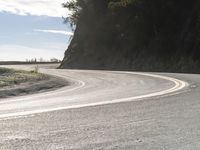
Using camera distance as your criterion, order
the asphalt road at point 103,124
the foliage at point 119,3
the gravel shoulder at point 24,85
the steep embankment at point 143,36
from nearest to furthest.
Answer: the asphalt road at point 103,124, the gravel shoulder at point 24,85, the steep embankment at point 143,36, the foliage at point 119,3

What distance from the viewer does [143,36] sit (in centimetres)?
4912

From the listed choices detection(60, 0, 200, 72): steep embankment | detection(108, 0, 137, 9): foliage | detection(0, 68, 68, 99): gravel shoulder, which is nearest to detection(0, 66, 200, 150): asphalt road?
detection(0, 68, 68, 99): gravel shoulder

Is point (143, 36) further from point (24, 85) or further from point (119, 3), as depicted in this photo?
point (24, 85)

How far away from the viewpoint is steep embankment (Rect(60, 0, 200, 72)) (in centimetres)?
4391

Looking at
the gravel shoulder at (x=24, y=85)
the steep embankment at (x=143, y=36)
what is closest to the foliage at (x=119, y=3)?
the steep embankment at (x=143, y=36)

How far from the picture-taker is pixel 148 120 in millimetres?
9914

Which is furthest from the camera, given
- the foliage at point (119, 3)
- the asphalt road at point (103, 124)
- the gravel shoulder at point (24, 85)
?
the foliage at point (119, 3)

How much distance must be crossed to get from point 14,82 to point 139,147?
14051 millimetres

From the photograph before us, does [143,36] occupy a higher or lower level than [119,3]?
lower

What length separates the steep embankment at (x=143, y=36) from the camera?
43.9m

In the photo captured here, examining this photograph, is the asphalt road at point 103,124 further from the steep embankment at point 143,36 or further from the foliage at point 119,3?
the foliage at point 119,3

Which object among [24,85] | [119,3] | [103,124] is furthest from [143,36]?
[103,124]

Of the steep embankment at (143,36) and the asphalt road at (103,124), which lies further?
the steep embankment at (143,36)

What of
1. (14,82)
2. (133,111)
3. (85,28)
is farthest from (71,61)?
(133,111)
